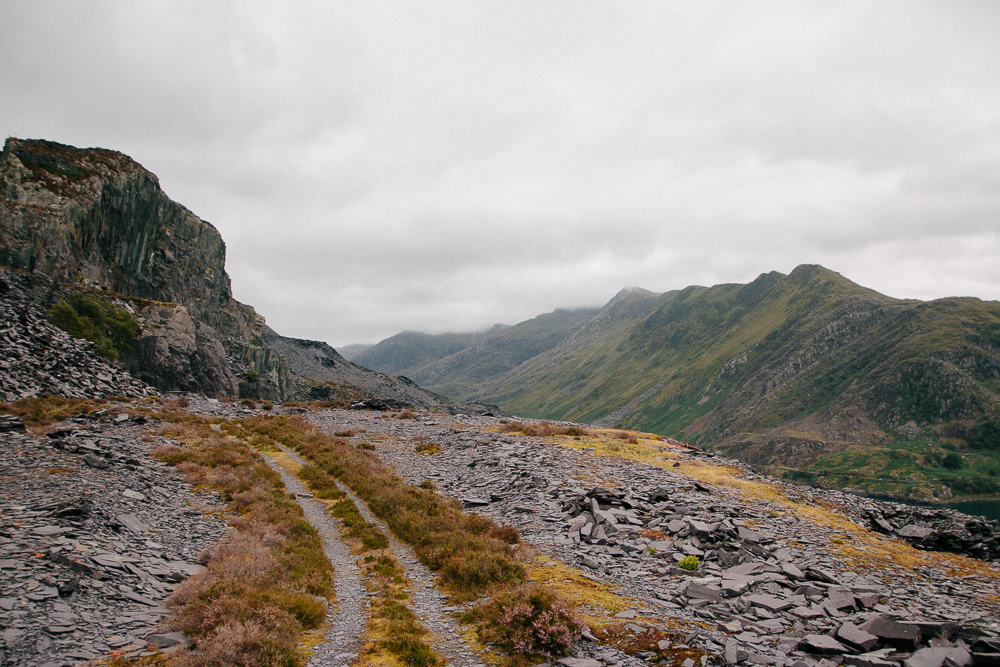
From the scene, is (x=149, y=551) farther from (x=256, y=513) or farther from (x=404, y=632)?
(x=404, y=632)

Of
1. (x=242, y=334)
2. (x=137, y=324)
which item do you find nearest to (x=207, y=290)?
(x=242, y=334)

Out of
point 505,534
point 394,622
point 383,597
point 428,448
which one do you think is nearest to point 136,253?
point 428,448

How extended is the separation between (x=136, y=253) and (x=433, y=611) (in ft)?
356

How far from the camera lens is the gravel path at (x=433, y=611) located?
39.3 feet

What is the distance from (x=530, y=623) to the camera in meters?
12.4

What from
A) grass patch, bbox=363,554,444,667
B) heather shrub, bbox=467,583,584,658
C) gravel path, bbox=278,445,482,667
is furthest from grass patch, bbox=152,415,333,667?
heather shrub, bbox=467,583,584,658

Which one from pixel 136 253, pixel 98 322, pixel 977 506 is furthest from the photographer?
pixel 977 506

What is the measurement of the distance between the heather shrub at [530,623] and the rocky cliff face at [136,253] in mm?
70494

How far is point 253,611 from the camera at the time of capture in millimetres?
11859

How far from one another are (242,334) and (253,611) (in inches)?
5238

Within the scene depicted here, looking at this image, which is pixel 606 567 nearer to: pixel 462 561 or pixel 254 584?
pixel 462 561

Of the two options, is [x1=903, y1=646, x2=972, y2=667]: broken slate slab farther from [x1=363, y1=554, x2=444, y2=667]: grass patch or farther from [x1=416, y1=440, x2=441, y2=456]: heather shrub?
[x1=416, y1=440, x2=441, y2=456]: heather shrub

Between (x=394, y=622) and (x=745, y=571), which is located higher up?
(x=745, y=571)

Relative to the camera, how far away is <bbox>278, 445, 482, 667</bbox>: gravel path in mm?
11971
